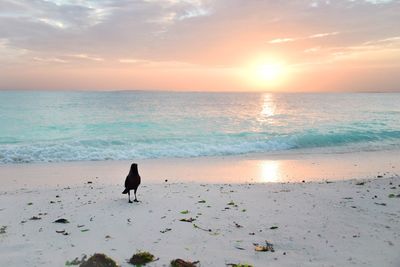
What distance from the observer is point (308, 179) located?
11.1 m

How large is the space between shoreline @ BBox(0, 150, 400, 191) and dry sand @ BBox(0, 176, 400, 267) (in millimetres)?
2128

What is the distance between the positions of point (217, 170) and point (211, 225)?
22.5 ft

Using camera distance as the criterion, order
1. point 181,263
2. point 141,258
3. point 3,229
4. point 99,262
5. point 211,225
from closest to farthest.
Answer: point 99,262, point 181,263, point 141,258, point 3,229, point 211,225

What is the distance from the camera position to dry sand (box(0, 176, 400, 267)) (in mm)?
4949

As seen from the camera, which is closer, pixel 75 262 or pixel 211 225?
pixel 75 262

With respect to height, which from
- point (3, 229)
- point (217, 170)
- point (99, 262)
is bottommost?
point (217, 170)

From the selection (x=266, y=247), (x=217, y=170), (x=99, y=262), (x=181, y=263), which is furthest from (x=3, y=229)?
(x=217, y=170)

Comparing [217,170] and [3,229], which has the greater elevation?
[3,229]

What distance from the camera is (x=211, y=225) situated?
620 centimetres

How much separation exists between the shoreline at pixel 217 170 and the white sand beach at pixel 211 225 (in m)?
2.10

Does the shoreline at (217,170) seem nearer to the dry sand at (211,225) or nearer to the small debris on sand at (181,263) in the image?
the dry sand at (211,225)

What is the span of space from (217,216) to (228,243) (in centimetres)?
132

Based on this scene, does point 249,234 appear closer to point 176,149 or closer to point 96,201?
point 96,201

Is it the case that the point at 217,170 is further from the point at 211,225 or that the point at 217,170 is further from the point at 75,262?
the point at 75,262
